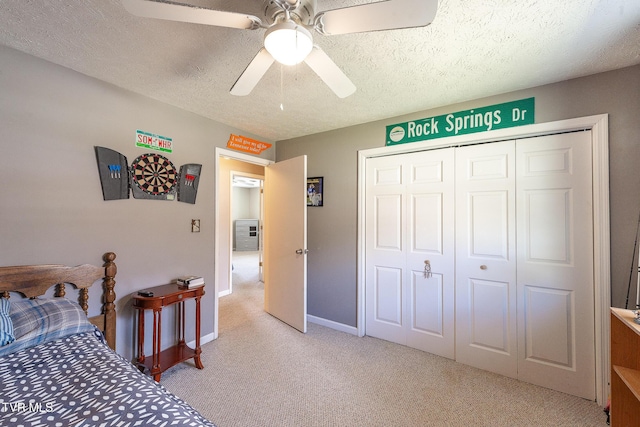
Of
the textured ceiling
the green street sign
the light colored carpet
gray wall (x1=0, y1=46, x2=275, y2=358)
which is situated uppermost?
the textured ceiling

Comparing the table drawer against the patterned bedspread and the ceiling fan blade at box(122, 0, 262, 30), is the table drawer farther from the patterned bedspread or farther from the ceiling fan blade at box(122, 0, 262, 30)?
the ceiling fan blade at box(122, 0, 262, 30)

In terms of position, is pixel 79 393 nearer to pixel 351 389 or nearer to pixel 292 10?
pixel 351 389

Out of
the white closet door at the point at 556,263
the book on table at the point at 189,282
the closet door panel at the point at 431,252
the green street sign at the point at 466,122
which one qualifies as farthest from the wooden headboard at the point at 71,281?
the white closet door at the point at 556,263

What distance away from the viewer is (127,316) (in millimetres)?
2127

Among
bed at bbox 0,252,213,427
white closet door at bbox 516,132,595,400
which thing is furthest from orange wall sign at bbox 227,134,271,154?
white closet door at bbox 516,132,595,400

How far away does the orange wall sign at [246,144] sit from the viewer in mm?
2939

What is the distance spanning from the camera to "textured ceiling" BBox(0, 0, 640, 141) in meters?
1.29

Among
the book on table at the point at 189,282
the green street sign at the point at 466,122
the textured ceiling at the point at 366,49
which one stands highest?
the textured ceiling at the point at 366,49

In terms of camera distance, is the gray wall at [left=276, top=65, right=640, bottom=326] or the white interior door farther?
the white interior door

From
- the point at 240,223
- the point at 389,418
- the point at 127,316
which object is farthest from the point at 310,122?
the point at 240,223

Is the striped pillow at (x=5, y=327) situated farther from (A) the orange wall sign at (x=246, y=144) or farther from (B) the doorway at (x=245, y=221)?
(B) the doorway at (x=245, y=221)

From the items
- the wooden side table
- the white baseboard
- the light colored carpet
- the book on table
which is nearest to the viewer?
the light colored carpet

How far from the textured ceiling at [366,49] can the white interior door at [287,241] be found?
99 centimetres

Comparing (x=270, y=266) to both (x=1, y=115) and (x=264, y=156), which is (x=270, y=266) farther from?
(x=1, y=115)
